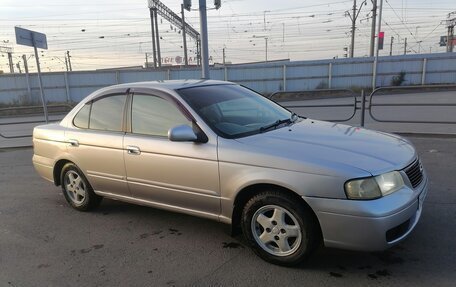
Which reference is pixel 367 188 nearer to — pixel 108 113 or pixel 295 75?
pixel 108 113

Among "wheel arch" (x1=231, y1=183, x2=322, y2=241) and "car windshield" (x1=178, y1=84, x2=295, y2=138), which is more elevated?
"car windshield" (x1=178, y1=84, x2=295, y2=138)

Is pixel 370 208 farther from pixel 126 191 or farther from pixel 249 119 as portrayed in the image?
pixel 126 191

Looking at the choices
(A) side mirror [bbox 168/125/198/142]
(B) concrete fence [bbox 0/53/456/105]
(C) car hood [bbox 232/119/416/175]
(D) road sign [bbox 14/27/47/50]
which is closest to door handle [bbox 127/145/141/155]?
(A) side mirror [bbox 168/125/198/142]

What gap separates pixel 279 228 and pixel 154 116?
1.86m

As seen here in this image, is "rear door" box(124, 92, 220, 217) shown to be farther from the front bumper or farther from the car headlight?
the car headlight

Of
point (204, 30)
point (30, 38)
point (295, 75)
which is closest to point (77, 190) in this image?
point (204, 30)

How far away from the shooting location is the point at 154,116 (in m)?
4.36

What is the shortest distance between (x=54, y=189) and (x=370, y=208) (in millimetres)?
5129

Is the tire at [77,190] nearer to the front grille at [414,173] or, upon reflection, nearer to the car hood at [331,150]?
the car hood at [331,150]

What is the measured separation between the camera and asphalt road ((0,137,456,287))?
11.0ft

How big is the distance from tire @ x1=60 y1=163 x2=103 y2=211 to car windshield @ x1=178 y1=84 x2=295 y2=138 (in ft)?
6.25

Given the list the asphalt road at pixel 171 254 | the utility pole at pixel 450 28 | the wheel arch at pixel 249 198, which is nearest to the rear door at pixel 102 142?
the asphalt road at pixel 171 254

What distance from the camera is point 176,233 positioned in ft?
14.5

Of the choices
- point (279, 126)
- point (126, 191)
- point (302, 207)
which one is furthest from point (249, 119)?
point (126, 191)
